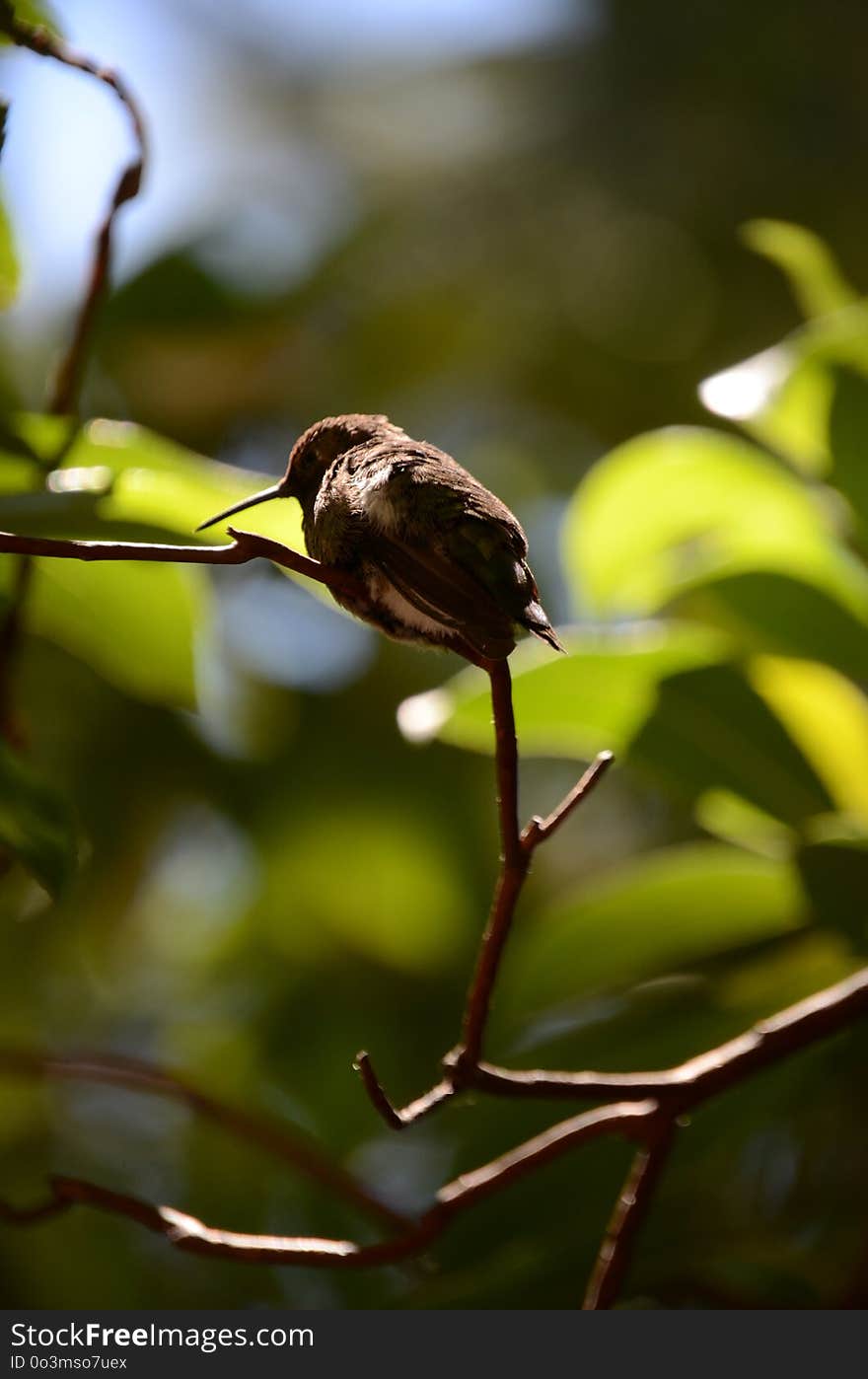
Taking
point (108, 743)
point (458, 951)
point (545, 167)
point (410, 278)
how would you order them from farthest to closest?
point (545, 167)
point (410, 278)
point (108, 743)
point (458, 951)

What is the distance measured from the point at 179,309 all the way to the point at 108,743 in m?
0.71

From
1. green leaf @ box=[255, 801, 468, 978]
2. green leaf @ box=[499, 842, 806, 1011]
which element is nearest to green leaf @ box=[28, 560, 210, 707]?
green leaf @ box=[499, 842, 806, 1011]

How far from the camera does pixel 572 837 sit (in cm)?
247

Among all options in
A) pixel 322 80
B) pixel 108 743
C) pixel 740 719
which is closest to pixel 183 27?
pixel 322 80

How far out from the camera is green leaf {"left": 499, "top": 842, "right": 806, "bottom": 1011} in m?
1.43

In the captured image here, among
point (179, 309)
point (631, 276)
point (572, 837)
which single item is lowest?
point (572, 837)

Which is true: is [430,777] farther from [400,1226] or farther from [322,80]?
[322,80]

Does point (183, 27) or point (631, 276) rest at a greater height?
point (183, 27)

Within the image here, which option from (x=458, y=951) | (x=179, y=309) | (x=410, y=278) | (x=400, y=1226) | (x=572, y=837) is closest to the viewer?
(x=400, y=1226)

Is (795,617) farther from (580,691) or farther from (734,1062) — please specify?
(734,1062)

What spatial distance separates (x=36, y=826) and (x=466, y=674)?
1.62ft

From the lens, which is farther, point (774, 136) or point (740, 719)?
point (774, 136)

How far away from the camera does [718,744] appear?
1.37m

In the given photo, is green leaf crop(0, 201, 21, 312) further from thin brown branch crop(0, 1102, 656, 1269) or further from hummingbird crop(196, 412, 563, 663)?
thin brown branch crop(0, 1102, 656, 1269)
